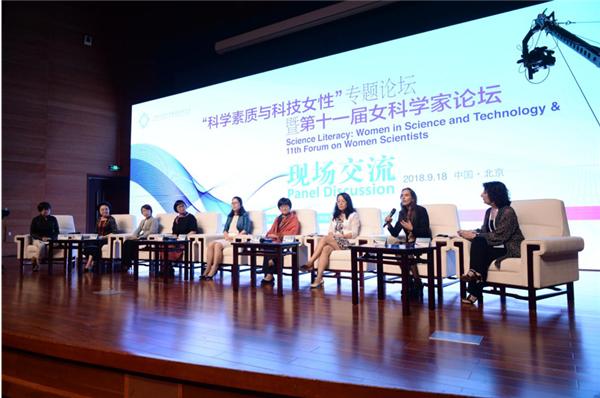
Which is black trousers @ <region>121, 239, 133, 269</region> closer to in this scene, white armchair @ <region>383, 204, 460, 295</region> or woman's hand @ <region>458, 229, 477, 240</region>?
white armchair @ <region>383, 204, 460, 295</region>

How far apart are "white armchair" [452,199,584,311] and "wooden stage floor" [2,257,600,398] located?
7.2 inches

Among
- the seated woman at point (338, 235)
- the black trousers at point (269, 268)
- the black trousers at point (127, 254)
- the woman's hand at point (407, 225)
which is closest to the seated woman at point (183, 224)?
the black trousers at point (127, 254)

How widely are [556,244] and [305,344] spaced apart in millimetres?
2042

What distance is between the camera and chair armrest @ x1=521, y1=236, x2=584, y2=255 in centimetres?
304

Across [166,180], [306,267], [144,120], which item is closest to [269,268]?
[306,267]

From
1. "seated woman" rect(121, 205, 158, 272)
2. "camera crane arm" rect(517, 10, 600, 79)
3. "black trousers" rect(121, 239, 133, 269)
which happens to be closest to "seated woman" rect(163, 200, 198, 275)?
"seated woman" rect(121, 205, 158, 272)

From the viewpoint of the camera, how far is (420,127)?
5.02 metres

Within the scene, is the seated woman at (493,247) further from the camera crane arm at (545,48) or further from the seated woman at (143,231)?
the seated woman at (143,231)

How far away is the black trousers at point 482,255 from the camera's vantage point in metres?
3.28

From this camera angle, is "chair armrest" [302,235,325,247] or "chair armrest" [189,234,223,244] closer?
"chair armrest" [302,235,325,247]

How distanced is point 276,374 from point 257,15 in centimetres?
602

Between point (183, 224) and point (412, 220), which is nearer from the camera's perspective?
point (412, 220)

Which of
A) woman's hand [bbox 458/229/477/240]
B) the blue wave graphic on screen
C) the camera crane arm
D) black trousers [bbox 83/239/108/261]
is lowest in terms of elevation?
black trousers [bbox 83/239/108/261]

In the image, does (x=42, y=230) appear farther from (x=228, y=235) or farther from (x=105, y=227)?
(x=228, y=235)
